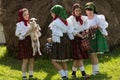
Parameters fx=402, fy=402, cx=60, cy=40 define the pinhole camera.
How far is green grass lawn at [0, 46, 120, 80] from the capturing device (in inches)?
359

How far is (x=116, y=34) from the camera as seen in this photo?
12.3 meters

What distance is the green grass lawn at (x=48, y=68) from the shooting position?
Answer: 29.9 feet

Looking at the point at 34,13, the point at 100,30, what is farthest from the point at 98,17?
the point at 34,13

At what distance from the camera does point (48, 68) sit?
10.4 meters

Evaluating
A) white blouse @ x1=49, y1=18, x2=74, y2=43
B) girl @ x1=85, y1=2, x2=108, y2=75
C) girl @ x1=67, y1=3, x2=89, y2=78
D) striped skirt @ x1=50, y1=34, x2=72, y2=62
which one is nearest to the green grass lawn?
girl @ x1=67, y1=3, x2=89, y2=78

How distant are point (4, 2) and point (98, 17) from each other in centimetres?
422

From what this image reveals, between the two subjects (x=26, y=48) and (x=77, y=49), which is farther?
(x=26, y=48)

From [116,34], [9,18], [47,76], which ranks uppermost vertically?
[9,18]

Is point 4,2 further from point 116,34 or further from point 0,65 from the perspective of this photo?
point 116,34

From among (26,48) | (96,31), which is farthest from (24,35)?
(96,31)

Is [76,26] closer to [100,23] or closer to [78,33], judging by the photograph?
[78,33]

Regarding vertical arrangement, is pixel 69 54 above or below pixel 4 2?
below

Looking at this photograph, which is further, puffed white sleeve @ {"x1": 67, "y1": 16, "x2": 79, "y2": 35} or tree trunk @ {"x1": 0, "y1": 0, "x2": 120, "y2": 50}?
tree trunk @ {"x1": 0, "y1": 0, "x2": 120, "y2": 50}

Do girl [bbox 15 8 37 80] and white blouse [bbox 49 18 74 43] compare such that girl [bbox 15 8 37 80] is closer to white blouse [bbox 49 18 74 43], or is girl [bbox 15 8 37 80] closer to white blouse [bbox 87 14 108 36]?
white blouse [bbox 49 18 74 43]
